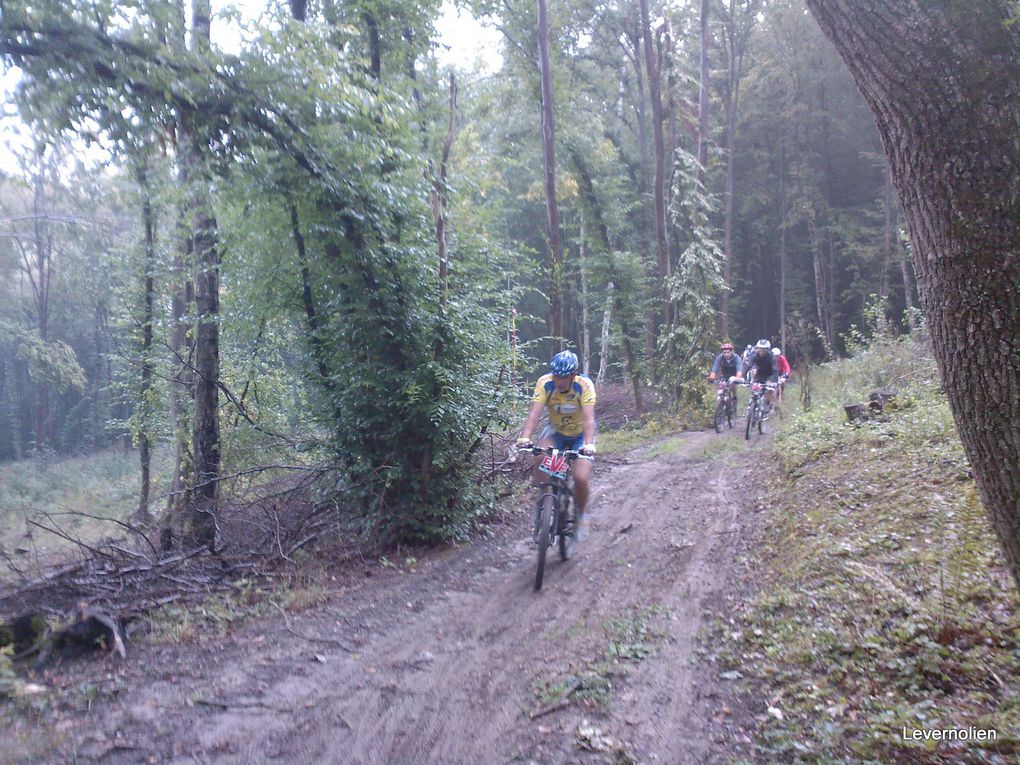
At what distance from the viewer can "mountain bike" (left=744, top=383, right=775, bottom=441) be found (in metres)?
14.4

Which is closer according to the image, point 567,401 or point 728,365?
point 567,401

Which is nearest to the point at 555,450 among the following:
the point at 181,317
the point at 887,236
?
the point at 181,317

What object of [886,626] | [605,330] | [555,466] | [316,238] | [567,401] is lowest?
[886,626]

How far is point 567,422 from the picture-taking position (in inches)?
301

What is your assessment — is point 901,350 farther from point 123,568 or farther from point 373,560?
point 123,568

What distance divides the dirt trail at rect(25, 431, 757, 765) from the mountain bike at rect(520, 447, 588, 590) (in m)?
0.34

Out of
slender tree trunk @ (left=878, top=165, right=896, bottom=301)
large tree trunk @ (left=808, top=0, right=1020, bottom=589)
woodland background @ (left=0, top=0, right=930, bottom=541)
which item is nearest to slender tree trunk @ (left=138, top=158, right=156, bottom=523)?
woodland background @ (left=0, top=0, right=930, bottom=541)

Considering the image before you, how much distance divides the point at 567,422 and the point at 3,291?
43621 millimetres

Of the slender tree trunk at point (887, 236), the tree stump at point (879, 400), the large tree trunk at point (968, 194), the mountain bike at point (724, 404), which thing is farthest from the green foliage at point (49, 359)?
the slender tree trunk at point (887, 236)

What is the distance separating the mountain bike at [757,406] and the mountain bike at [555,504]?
8010mm

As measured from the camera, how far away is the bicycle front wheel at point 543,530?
22.3 ft

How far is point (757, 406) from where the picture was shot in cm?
1445

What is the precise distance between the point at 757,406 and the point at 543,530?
8.92m

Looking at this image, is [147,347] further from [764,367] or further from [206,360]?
[764,367]
